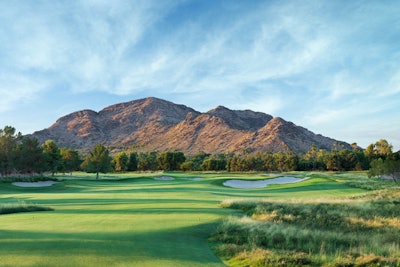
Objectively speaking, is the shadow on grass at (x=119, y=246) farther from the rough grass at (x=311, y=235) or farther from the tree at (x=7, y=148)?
the tree at (x=7, y=148)

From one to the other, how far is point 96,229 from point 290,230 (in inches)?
264

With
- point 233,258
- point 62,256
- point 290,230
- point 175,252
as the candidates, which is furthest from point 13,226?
point 290,230

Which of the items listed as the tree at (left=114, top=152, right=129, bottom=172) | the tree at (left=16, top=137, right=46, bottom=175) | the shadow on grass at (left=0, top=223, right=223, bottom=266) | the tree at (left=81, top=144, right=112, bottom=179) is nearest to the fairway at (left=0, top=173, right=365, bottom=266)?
the shadow on grass at (left=0, top=223, right=223, bottom=266)

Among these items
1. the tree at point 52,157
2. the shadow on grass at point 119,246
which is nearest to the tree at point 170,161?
the tree at point 52,157

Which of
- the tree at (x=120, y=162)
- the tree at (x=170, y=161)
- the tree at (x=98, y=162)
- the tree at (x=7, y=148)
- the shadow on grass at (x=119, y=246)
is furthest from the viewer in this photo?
the tree at (x=170, y=161)

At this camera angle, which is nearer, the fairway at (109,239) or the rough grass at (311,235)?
the fairway at (109,239)

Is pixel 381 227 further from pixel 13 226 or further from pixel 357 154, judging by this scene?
pixel 357 154

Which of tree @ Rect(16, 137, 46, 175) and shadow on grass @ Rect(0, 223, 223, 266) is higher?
tree @ Rect(16, 137, 46, 175)

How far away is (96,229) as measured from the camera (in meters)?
11.5

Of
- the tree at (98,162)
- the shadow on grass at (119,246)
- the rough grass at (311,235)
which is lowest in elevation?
the rough grass at (311,235)

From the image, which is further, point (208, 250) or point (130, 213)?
point (130, 213)

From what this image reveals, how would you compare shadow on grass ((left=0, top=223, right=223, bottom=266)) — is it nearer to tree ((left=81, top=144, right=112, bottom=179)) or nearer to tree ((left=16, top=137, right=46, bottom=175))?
tree ((left=16, top=137, right=46, bottom=175))

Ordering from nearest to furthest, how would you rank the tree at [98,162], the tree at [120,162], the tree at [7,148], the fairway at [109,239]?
the fairway at [109,239], the tree at [7,148], the tree at [98,162], the tree at [120,162]

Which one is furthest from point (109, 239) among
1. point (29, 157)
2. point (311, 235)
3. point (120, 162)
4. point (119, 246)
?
point (120, 162)
